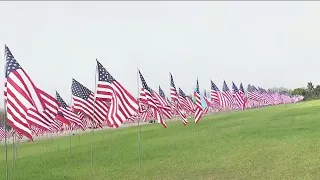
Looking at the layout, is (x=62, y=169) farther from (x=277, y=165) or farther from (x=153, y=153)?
(x=277, y=165)

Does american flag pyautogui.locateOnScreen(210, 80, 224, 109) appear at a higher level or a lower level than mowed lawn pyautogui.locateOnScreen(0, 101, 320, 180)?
higher

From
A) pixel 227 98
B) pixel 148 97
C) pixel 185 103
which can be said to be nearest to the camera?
pixel 148 97

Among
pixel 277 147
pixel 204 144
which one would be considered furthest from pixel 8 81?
pixel 204 144

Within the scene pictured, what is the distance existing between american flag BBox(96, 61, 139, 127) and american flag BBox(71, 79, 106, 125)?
3627mm

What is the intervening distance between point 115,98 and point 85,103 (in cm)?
559

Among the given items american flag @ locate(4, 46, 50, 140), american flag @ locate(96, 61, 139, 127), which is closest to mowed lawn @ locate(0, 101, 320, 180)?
american flag @ locate(96, 61, 139, 127)

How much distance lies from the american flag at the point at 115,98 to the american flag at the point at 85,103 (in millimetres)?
3627

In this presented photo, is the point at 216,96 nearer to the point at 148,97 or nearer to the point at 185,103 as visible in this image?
the point at 185,103

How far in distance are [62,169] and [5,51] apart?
11.0m

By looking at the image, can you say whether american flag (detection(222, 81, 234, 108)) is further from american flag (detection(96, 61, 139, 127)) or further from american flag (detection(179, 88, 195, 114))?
american flag (detection(96, 61, 139, 127))

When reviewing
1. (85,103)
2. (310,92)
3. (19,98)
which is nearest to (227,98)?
(85,103)

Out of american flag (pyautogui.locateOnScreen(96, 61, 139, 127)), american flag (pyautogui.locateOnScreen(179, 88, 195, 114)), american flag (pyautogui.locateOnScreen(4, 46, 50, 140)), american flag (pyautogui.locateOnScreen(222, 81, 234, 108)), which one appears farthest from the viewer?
american flag (pyautogui.locateOnScreen(222, 81, 234, 108))

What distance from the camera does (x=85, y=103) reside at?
24078 mm

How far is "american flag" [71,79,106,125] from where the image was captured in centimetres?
2297
